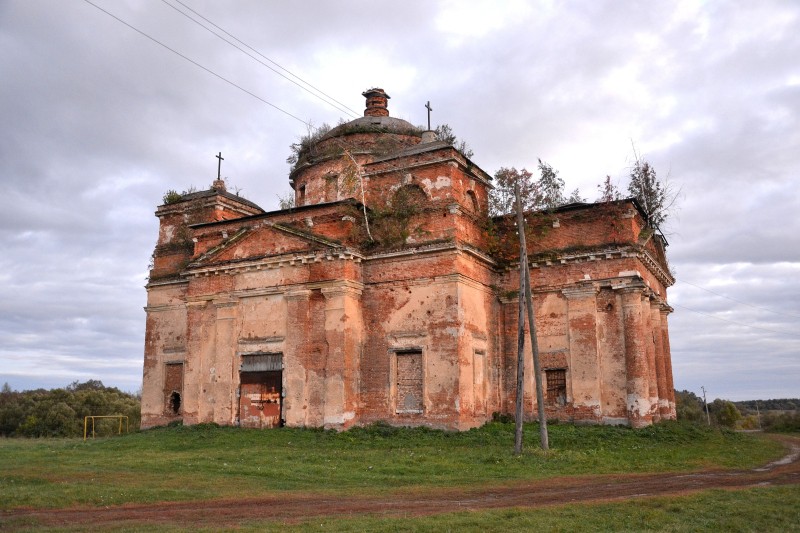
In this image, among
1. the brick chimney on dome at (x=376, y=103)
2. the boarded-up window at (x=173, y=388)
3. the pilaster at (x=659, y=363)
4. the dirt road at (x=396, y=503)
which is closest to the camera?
the dirt road at (x=396, y=503)

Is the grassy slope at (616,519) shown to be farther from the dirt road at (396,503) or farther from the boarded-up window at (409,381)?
the boarded-up window at (409,381)

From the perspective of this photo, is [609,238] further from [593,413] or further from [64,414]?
[64,414]

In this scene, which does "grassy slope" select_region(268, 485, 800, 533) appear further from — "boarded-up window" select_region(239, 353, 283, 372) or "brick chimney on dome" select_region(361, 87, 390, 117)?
"brick chimney on dome" select_region(361, 87, 390, 117)

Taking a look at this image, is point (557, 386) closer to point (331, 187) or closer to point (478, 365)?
point (478, 365)

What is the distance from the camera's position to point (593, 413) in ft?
63.6

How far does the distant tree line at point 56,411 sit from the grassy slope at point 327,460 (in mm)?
22113

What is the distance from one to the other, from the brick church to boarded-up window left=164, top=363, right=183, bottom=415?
7.70 feet

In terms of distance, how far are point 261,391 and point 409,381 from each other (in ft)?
15.8

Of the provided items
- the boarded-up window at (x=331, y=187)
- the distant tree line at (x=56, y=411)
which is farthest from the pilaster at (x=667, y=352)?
the distant tree line at (x=56, y=411)

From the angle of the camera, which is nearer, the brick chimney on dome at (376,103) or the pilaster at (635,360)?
the pilaster at (635,360)

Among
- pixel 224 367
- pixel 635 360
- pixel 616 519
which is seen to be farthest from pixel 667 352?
pixel 616 519

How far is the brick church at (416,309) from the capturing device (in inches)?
752

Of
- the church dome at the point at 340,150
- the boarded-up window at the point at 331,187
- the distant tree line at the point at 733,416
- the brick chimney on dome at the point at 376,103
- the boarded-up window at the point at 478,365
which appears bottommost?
the distant tree line at the point at 733,416

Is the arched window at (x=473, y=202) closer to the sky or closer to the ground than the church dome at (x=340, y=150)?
closer to the ground
